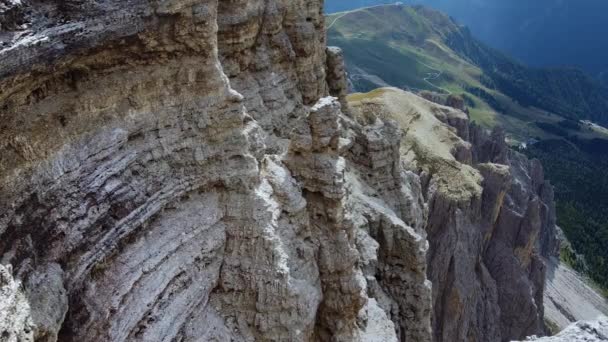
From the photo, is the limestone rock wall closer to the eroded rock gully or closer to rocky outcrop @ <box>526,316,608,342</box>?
the eroded rock gully

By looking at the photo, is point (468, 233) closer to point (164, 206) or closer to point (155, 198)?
point (164, 206)

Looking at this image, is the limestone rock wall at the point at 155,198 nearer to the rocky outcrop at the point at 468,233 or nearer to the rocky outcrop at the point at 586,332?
the rocky outcrop at the point at 586,332

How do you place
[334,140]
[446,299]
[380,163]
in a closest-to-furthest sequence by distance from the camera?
[334,140], [380,163], [446,299]

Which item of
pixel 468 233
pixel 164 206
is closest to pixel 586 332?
pixel 164 206

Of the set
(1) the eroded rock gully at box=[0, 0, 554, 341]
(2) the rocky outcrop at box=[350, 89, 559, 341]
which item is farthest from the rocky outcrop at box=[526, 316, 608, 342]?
(2) the rocky outcrop at box=[350, 89, 559, 341]

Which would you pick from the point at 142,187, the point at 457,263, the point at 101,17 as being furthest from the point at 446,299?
the point at 101,17

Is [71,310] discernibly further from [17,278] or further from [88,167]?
[88,167]

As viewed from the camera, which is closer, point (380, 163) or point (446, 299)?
point (380, 163)
